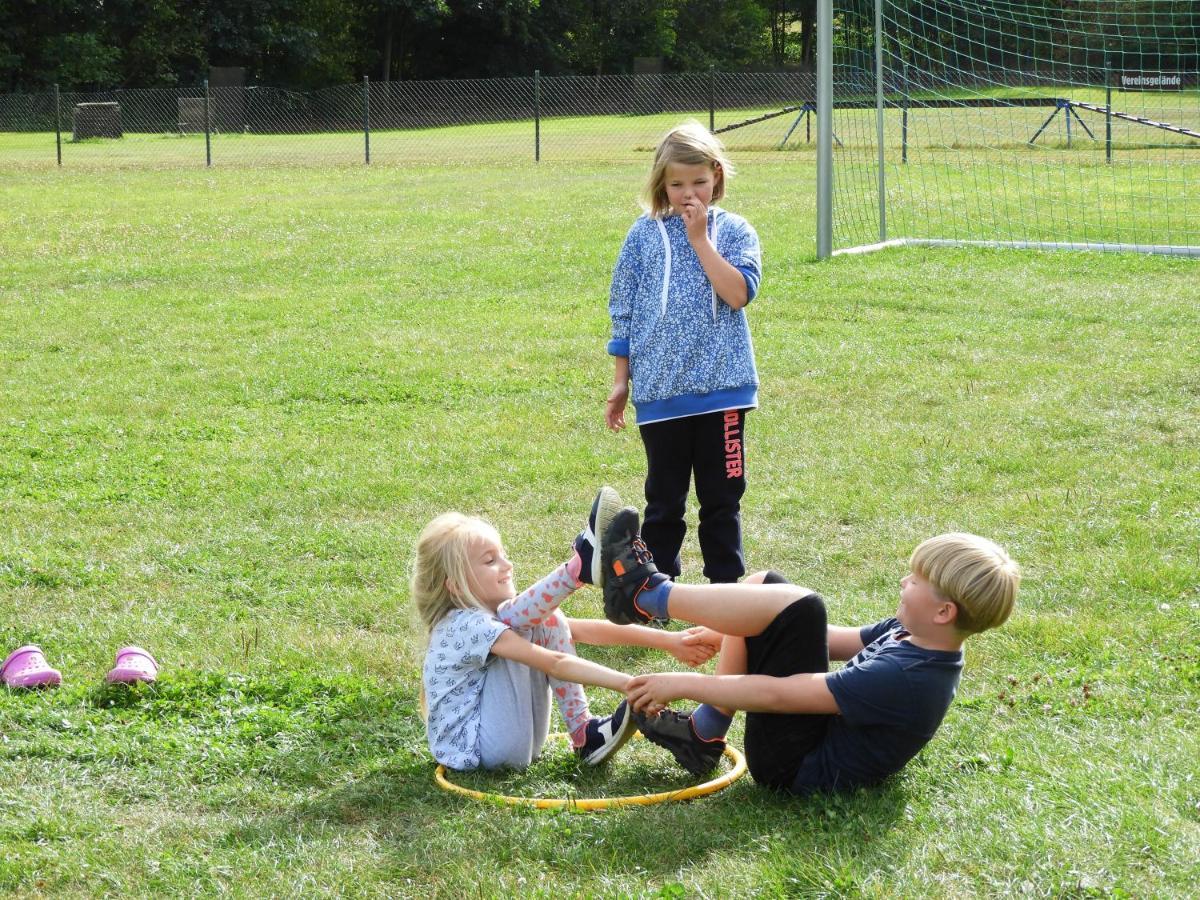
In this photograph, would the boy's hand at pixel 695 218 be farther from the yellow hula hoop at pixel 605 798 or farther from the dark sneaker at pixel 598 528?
the yellow hula hoop at pixel 605 798

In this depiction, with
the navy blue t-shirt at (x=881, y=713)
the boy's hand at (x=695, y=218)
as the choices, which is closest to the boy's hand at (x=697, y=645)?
the navy blue t-shirt at (x=881, y=713)

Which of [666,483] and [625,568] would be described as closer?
[625,568]

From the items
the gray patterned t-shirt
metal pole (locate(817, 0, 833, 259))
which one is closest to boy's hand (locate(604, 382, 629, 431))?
the gray patterned t-shirt

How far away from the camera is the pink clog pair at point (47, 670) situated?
4.29m

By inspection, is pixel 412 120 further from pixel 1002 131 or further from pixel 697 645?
pixel 697 645

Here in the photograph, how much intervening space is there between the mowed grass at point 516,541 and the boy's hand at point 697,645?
301mm

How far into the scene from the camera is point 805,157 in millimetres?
26375

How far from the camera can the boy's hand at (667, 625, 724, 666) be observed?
3.89 meters

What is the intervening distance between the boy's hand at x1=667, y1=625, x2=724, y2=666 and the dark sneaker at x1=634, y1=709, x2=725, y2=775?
0.26 m

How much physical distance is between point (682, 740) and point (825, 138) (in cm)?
1022

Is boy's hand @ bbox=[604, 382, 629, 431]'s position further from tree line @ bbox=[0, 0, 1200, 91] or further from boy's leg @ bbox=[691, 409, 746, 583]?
tree line @ bbox=[0, 0, 1200, 91]

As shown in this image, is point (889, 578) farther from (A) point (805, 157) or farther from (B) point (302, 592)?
(A) point (805, 157)

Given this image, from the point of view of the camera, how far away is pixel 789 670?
351 cm

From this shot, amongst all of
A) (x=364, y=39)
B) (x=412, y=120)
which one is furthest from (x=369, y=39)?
(x=412, y=120)
